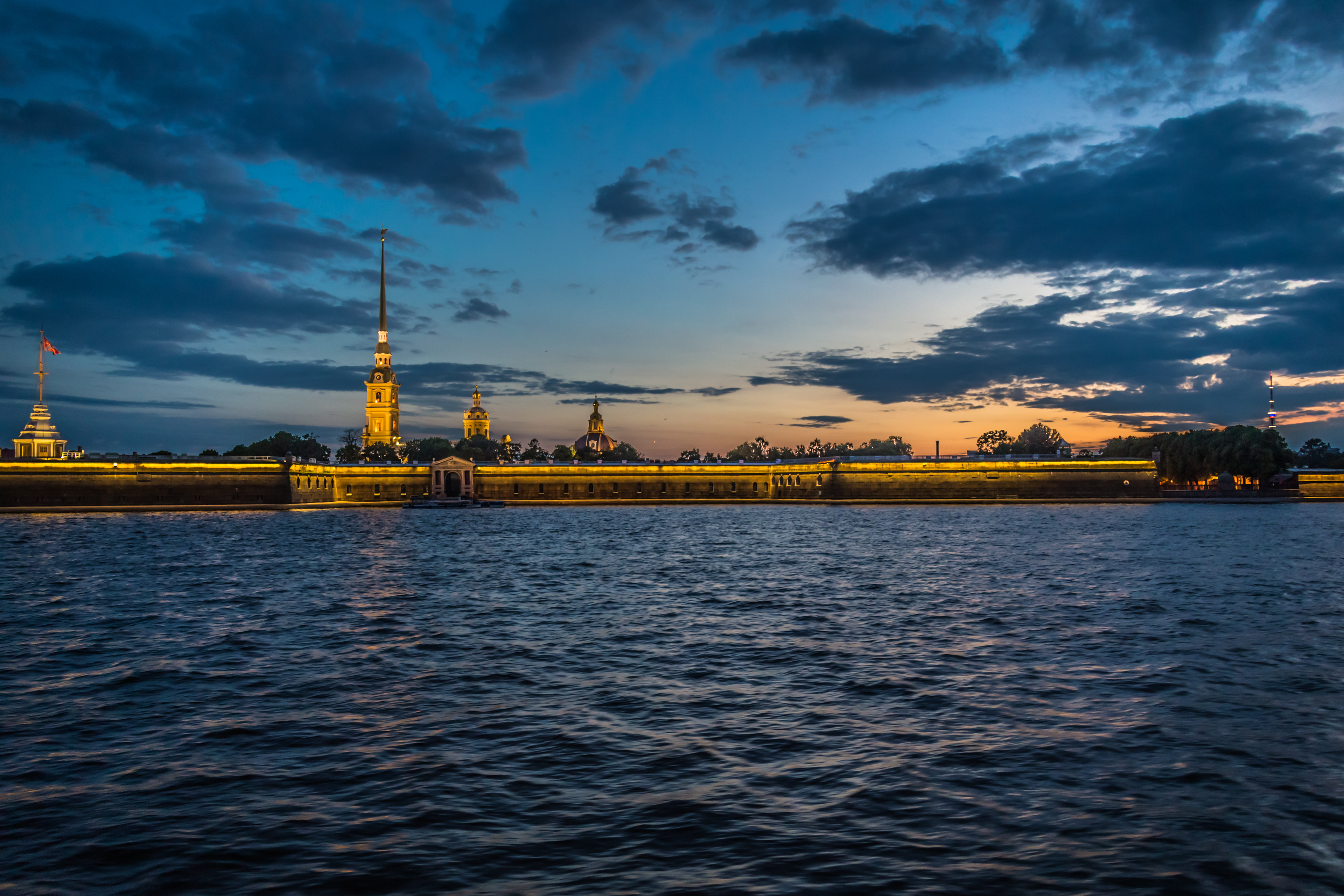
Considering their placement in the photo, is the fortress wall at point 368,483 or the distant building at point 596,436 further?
the distant building at point 596,436

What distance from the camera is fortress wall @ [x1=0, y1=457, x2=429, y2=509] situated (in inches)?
3578

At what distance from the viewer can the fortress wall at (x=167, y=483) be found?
9088cm

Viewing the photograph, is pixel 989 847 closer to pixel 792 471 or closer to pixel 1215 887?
pixel 1215 887

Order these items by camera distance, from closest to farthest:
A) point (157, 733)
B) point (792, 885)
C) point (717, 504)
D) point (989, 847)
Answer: point (792, 885)
point (989, 847)
point (157, 733)
point (717, 504)

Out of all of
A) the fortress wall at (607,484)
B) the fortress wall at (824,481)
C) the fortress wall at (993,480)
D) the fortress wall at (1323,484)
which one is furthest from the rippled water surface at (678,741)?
the fortress wall at (1323,484)

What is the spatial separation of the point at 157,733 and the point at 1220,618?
20.2m

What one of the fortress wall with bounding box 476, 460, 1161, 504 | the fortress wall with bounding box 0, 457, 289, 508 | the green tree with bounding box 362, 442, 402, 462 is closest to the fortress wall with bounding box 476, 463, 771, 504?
the fortress wall with bounding box 476, 460, 1161, 504

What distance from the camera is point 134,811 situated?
781 centimetres

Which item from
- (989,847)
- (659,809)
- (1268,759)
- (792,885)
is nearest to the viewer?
(792,885)

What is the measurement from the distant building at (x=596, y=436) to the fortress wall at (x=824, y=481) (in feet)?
214

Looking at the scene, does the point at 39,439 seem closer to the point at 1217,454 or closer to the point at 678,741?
the point at 678,741

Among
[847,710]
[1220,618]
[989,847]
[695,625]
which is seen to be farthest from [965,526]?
[989,847]

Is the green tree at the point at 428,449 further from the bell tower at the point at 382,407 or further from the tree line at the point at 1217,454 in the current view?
the tree line at the point at 1217,454

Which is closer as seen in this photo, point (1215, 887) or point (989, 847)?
point (1215, 887)
